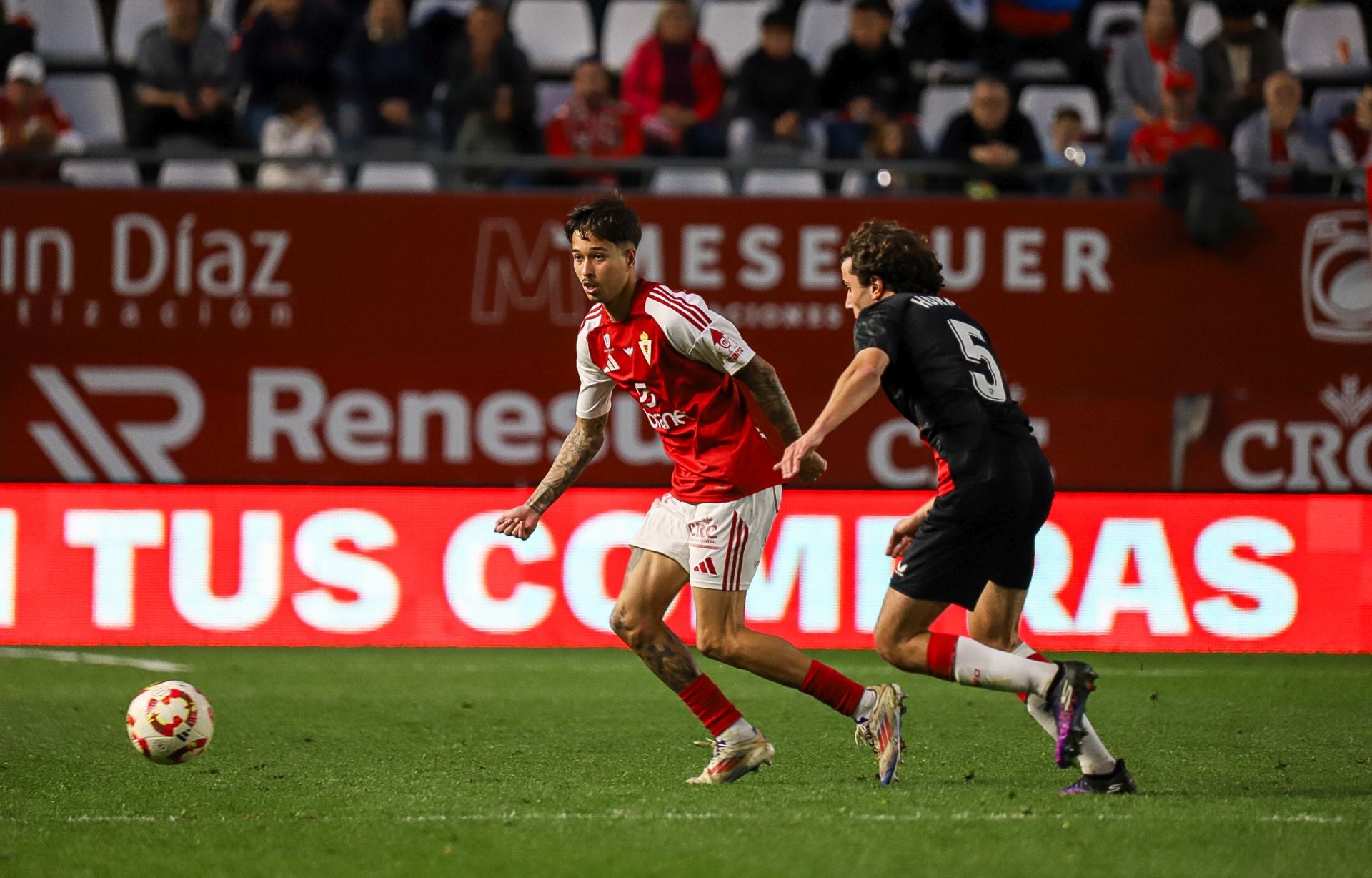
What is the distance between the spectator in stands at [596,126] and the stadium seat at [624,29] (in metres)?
1.69

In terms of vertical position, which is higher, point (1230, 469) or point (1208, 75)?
point (1208, 75)

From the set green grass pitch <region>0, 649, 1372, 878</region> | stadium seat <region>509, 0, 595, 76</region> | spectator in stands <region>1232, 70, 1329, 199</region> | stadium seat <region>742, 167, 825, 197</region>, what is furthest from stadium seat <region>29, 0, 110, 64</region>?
spectator in stands <region>1232, 70, 1329, 199</region>

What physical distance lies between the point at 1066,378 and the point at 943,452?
7303 mm

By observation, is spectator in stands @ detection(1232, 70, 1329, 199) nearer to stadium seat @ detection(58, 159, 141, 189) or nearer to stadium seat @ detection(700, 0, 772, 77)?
stadium seat @ detection(700, 0, 772, 77)

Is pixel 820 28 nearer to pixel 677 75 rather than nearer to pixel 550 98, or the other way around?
pixel 677 75

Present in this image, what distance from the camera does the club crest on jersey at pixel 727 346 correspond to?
5988 millimetres


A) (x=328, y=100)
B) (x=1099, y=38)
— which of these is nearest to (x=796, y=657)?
(x=328, y=100)

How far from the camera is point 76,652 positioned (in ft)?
33.7

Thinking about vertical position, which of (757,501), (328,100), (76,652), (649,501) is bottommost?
(76,652)

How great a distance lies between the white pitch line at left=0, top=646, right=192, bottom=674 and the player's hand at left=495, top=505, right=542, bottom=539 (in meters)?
4.03

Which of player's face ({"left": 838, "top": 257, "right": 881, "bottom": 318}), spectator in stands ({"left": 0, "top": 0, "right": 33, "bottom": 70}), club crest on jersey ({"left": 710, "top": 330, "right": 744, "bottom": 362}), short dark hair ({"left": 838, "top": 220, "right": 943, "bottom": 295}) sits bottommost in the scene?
club crest on jersey ({"left": 710, "top": 330, "right": 744, "bottom": 362})

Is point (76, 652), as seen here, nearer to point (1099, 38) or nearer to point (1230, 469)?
point (1230, 469)

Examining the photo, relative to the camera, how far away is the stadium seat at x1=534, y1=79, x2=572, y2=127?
46.4 feet

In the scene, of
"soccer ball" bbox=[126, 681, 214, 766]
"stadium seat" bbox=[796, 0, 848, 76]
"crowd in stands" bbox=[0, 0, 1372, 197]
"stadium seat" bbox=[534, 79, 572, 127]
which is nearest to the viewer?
"soccer ball" bbox=[126, 681, 214, 766]
